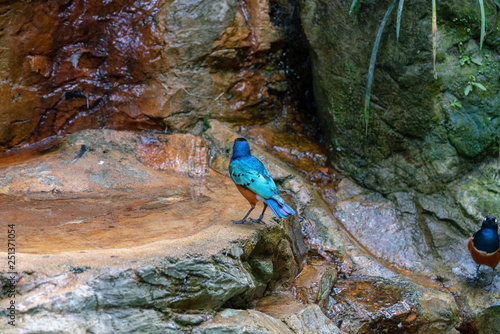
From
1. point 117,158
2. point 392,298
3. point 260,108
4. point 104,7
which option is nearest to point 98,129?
point 117,158

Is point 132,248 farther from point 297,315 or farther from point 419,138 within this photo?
point 419,138

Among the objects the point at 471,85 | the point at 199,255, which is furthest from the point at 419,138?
the point at 199,255

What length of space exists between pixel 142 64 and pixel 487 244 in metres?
4.99

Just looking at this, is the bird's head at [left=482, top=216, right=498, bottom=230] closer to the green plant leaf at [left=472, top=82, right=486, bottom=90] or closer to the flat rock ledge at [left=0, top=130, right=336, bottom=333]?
the green plant leaf at [left=472, top=82, right=486, bottom=90]

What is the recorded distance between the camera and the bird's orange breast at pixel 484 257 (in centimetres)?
519

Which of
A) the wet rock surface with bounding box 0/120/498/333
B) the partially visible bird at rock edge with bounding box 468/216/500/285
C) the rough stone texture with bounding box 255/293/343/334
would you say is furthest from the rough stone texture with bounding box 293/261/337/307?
the partially visible bird at rock edge with bounding box 468/216/500/285

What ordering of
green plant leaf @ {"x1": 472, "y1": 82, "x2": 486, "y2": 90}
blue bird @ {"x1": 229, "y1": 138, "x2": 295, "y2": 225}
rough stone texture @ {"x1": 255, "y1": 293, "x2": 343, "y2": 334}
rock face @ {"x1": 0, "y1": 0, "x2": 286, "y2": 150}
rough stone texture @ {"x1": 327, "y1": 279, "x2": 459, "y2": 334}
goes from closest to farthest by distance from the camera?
rough stone texture @ {"x1": 255, "y1": 293, "x2": 343, "y2": 334} < blue bird @ {"x1": 229, "y1": 138, "x2": 295, "y2": 225} < rough stone texture @ {"x1": 327, "y1": 279, "x2": 459, "y2": 334} < green plant leaf @ {"x1": 472, "y1": 82, "x2": 486, "y2": 90} < rock face @ {"x1": 0, "y1": 0, "x2": 286, "y2": 150}

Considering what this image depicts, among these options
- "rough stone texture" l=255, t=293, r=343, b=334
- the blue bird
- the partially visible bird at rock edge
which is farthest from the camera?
the partially visible bird at rock edge

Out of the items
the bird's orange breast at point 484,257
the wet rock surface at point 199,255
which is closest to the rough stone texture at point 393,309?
the wet rock surface at point 199,255

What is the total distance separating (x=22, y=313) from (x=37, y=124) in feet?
14.1

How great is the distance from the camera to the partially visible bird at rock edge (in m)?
5.14

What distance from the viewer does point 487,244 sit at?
5145 millimetres

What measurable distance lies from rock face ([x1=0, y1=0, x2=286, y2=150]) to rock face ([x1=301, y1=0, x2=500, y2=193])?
4.00 feet

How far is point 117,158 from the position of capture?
5969mm
